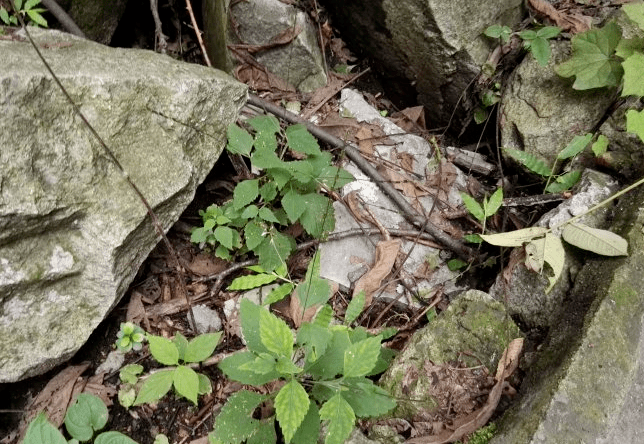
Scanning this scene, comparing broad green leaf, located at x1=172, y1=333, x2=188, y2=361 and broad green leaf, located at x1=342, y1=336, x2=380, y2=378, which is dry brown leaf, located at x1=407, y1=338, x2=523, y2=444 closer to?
broad green leaf, located at x1=342, y1=336, x2=380, y2=378

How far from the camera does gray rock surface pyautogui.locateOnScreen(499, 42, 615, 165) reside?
291 centimetres

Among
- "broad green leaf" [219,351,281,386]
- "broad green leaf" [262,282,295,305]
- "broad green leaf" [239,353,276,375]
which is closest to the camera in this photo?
"broad green leaf" [239,353,276,375]

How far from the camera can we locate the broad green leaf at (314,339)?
1.93 m

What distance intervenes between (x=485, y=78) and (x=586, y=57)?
64 centimetres

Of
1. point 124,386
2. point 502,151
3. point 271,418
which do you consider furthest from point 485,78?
point 124,386

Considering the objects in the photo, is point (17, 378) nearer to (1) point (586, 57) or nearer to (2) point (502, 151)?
(2) point (502, 151)

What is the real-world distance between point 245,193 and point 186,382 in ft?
3.20

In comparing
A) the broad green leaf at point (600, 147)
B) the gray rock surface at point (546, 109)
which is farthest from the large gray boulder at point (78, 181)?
the broad green leaf at point (600, 147)

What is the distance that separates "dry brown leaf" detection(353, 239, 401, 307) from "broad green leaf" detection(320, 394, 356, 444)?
A: 2.96 ft

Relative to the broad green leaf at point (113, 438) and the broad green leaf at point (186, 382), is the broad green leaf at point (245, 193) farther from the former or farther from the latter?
the broad green leaf at point (113, 438)

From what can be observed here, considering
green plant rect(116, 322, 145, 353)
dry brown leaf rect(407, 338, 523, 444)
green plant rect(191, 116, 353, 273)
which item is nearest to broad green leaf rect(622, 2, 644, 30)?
green plant rect(191, 116, 353, 273)

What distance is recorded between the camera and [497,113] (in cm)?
318

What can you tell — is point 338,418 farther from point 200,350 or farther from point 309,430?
point 200,350

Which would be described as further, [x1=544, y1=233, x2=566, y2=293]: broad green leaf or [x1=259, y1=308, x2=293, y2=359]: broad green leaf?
[x1=544, y1=233, x2=566, y2=293]: broad green leaf
